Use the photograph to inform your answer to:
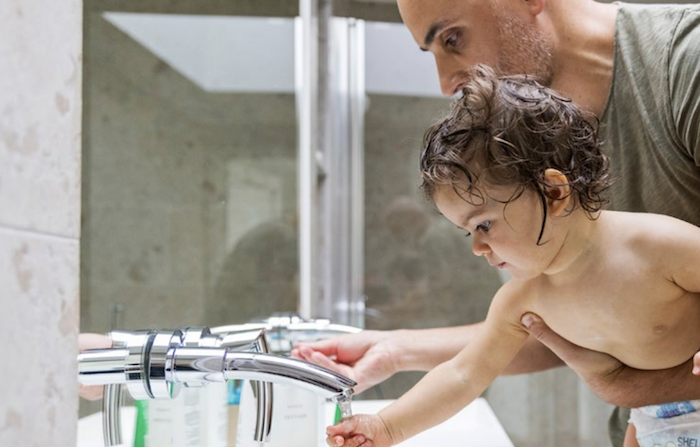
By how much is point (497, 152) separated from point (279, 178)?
94cm

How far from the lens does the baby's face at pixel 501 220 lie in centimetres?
62

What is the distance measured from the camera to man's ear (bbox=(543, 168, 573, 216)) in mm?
622

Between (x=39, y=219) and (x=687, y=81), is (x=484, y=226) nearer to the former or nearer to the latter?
(x=687, y=81)

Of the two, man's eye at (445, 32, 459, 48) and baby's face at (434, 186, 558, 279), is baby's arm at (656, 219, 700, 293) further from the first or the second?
man's eye at (445, 32, 459, 48)

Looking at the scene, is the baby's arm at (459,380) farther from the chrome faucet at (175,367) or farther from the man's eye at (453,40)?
the man's eye at (453,40)

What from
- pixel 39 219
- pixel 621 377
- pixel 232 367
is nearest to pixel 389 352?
pixel 621 377

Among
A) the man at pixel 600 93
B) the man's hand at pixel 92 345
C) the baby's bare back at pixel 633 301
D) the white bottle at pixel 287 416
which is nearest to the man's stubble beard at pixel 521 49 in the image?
the man at pixel 600 93

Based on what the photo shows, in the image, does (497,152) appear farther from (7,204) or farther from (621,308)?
(7,204)

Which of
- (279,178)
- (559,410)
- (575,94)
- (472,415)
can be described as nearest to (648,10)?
(575,94)

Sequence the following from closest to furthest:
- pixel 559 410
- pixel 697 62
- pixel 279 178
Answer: pixel 697 62 < pixel 279 178 < pixel 559 410

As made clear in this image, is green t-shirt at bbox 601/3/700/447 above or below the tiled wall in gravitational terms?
above

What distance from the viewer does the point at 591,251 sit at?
682 mm

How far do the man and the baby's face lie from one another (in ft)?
0.38

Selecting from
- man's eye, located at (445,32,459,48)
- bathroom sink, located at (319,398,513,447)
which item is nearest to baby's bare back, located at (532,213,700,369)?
bathroom sink, located at (319,398,513,447)
